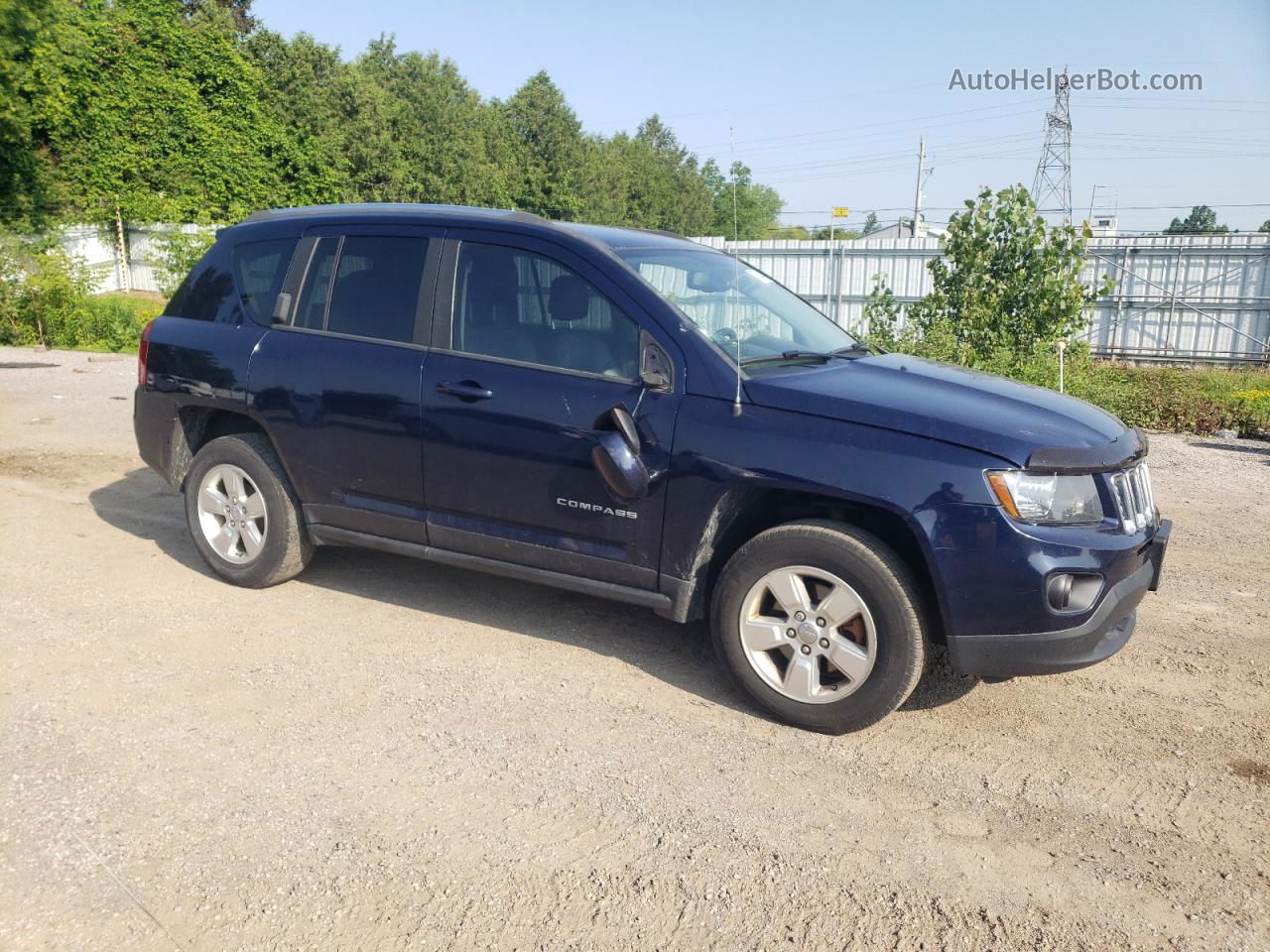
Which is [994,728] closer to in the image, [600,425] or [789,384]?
[789,384]

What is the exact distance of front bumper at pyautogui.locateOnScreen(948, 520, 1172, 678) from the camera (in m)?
3.77

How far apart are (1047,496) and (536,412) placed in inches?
81.0

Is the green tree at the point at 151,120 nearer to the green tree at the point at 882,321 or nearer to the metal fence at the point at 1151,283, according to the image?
the metal fence at the point at 1151,283

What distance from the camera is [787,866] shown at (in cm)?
318

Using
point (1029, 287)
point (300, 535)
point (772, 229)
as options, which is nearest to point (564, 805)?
point (300, 535)

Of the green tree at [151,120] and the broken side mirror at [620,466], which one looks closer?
the broken side mirror at [620,466]

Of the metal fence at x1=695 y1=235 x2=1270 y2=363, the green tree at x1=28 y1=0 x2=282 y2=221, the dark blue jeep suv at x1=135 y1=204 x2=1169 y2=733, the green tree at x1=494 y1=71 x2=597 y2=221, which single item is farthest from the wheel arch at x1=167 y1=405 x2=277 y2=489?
the green tree at x1=494 y1=71 x2=597 y2=221

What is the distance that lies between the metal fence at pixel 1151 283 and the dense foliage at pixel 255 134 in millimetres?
3749

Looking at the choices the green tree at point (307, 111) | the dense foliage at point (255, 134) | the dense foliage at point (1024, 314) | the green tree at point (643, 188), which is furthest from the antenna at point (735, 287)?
the green tree at point (643, 188)

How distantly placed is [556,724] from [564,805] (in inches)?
23.9

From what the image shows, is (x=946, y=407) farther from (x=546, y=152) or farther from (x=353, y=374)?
(x=546, y=152)

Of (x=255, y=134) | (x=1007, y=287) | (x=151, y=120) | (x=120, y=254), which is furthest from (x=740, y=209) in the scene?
(x=255, y=134)

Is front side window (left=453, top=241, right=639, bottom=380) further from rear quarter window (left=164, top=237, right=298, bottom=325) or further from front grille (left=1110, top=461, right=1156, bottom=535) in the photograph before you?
front grille (left=1110, top=461, right=1156, bottom=535)

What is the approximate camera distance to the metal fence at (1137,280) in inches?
1036
